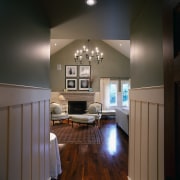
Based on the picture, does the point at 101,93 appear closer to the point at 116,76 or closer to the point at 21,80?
the point at 116,76

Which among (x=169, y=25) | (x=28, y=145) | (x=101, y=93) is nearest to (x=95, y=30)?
(x=28, y=145)

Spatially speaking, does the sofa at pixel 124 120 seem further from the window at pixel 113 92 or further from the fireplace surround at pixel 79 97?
the window at pixel 113 92

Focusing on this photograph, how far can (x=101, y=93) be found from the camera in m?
9.59

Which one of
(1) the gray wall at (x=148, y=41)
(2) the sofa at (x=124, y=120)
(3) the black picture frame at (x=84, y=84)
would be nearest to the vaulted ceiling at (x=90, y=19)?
(1) the gray wall at (x=148, y=41)

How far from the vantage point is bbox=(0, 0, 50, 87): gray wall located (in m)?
1.22

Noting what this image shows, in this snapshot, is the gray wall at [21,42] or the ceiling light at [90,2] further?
the ceiling light at [90,2]

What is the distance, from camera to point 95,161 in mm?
3658

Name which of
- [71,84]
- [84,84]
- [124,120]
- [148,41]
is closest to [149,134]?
[148,41]

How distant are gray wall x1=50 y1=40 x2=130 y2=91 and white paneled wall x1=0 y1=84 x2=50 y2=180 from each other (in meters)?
7.41

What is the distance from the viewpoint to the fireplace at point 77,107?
30.8 ft

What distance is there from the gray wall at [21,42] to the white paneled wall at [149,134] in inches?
43.4

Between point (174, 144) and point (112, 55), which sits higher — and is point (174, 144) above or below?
below

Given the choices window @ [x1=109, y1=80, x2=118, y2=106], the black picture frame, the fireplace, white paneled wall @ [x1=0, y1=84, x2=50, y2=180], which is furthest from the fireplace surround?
white paneled wall @ [x1=0, y1=84, x2=50, y2=180]

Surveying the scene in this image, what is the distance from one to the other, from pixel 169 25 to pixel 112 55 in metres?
8.95
